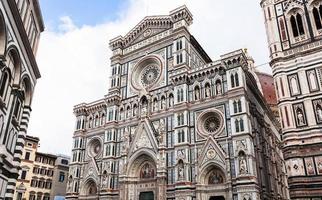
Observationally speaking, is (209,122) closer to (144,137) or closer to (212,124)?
(212,124)

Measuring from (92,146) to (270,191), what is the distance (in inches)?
818

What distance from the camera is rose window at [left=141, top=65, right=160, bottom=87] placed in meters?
33.2

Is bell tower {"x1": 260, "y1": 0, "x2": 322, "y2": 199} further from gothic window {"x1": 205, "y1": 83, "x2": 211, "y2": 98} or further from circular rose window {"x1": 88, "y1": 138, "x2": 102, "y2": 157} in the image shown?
circular rose window {"x1": 88, "y1": 138, "x2": 102, "y2": 157}

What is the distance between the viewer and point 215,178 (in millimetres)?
24469

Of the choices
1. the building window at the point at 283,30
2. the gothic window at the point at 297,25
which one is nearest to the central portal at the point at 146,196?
the building window at the point at 283,30

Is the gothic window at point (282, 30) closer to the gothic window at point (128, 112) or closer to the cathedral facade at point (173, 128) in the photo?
the cathedral facade at point (173, 128)

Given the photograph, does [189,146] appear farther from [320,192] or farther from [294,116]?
[320,192]

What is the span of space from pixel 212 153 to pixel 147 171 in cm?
780

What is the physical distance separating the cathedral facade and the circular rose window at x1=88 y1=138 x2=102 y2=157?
0.09 m

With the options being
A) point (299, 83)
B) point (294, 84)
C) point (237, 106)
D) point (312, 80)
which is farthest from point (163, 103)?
point (312, 80)

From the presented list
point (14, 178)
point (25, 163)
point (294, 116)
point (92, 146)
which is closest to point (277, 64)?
point (294, 116)

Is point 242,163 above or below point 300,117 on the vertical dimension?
below

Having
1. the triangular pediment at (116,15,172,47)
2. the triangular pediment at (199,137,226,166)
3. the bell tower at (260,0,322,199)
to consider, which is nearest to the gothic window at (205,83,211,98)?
the triangular pediment at (199,137,226,166)

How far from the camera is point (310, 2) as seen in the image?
23.3m
